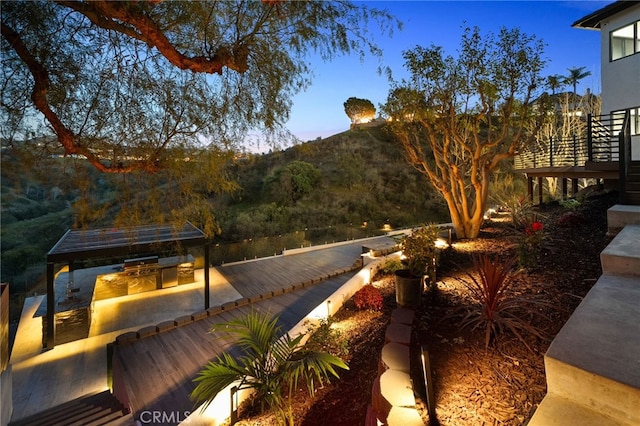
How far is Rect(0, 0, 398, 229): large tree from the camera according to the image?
2.41 m

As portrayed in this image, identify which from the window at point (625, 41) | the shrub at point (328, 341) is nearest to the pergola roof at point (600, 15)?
the window at point (625, 41)

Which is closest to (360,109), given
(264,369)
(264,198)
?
(264,198)

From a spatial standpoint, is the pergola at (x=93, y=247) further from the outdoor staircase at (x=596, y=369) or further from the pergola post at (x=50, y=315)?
the outdoor staircase at (x=596, y=369)

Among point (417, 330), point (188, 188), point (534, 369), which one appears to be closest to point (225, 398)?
point (417, 330)

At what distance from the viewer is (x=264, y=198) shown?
813 inches

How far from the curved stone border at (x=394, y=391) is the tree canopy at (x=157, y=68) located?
9.06 ft

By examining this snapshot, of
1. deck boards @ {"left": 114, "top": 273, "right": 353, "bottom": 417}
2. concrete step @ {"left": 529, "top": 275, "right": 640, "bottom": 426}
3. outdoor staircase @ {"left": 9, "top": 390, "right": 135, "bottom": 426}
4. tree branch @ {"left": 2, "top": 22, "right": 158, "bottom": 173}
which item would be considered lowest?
outdoor staircase @ {"left": 9, "top": 390, "right": 135, "bottom": 426}

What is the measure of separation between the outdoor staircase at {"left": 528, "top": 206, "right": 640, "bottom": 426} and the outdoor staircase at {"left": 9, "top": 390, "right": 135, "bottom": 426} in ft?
14.2

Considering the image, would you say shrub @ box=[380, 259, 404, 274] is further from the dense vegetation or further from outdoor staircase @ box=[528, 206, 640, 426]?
outdoor staircase @ box=[528, 206, 640, 426]

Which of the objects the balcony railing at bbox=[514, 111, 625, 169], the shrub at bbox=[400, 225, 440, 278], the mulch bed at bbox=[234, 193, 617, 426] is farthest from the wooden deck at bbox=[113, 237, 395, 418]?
the balcony railing at bbox=[514, 111, 625, 169]

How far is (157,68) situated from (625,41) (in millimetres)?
13137

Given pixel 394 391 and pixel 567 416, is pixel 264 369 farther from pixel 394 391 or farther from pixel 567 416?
pixel 567 416

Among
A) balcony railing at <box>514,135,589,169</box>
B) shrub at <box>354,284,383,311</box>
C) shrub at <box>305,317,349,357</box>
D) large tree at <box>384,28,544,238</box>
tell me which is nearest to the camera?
shrub at <box>305,317,349,357</box>

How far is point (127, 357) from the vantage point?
488 centimetres
